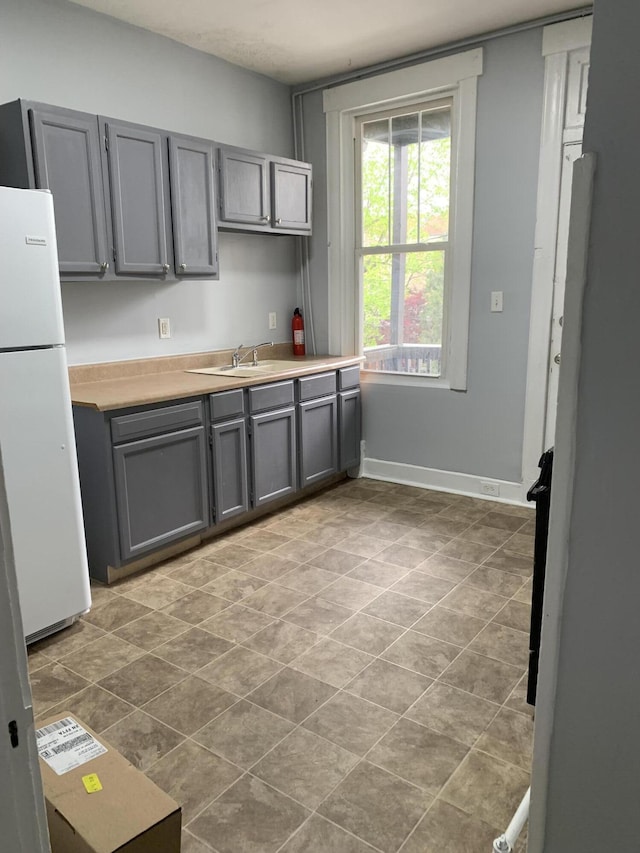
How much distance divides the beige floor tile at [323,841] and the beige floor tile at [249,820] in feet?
0.08

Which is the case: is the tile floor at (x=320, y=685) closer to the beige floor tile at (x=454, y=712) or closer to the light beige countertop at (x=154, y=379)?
the beige floor tile at (x=454, y=712)

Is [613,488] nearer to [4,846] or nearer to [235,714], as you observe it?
[4,846]

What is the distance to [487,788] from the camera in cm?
171

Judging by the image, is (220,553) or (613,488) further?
(220,553)

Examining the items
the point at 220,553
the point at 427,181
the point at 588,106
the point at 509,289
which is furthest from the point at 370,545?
the point at 588,106

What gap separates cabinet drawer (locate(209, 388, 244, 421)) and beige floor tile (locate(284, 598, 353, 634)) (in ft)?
3.53

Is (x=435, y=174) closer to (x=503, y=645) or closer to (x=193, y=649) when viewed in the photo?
(x=503, y=645)

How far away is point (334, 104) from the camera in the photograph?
4141 millimetres

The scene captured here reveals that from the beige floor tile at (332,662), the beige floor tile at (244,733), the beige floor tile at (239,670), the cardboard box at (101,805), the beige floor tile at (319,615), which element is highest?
the cardboard box at (101,805)

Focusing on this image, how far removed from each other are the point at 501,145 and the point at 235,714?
10.7 ft

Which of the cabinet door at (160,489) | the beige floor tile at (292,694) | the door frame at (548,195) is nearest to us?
the beige floor tile at (292,694)

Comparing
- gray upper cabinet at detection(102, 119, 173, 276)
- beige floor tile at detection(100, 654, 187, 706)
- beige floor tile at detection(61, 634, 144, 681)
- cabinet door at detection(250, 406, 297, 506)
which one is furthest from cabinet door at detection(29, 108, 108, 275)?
beige floor tile at detection(100, 654, 187, 706)

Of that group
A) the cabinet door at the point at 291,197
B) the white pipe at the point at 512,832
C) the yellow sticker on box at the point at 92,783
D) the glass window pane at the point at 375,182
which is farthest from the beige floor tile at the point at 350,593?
the glass window pane at the point at 375,182

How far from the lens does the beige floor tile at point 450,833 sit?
153 cm
